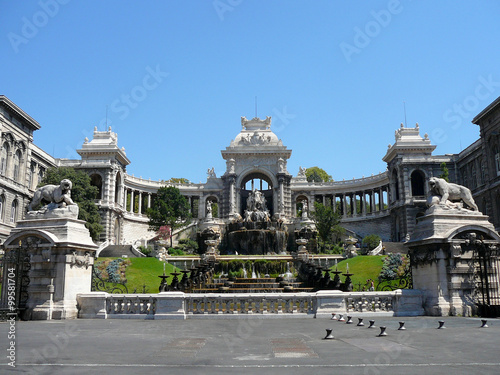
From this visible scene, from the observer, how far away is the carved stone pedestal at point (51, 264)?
768 inches

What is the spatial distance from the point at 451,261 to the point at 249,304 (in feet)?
28.3

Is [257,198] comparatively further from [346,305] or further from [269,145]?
[346,305]

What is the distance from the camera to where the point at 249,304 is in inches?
798

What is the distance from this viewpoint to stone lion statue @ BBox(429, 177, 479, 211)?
67.9 feet

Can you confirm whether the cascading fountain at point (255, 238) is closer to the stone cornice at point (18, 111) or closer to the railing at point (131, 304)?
the stone cornice at point (18, 111)

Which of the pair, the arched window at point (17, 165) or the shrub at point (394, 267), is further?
the arched window at point (17, 165)

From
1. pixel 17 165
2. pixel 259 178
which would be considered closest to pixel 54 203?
pixel 17 165

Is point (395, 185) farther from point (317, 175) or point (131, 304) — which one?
point (131, 304)

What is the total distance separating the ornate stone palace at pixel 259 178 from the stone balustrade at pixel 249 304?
1767 inches

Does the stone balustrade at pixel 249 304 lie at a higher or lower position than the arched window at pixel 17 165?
lower

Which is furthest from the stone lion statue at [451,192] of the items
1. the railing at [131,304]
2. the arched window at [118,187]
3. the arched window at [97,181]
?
the arched window at [118,187]

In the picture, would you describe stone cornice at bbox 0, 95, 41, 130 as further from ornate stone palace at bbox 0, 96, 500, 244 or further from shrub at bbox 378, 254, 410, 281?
shrub at bbox 378, 254, 410, 281

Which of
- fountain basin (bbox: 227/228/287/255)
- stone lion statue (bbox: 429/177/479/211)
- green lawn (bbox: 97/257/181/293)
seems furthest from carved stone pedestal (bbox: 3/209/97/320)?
fountain basin (bbox: 227/228/287/255)

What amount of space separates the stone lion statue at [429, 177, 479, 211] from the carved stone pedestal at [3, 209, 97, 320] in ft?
52.1
